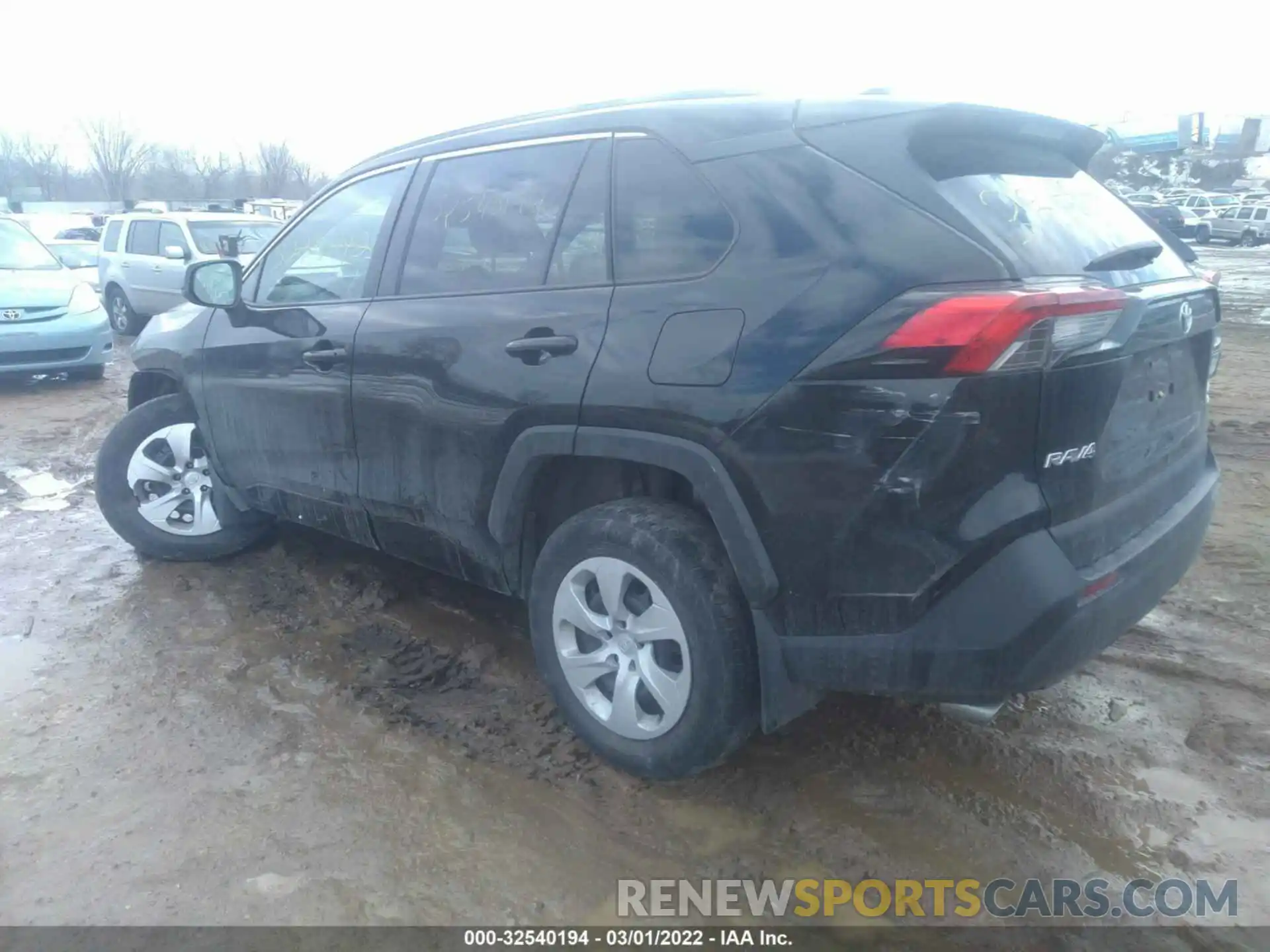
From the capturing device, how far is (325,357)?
362cm

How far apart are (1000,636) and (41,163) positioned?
2868 inches

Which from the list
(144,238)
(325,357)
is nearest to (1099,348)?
(325,357)

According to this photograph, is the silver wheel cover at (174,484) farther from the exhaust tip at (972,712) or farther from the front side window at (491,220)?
the exhaust tip at (972,712)

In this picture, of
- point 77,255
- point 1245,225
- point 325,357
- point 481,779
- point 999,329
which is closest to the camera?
point 999,329

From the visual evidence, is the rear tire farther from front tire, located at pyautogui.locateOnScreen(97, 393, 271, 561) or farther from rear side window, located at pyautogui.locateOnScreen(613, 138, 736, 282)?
rear side window, located at pyautogui.locateOnScreen(613, 138, 736, 282)

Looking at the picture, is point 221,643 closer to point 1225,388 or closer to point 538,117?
point 538,117

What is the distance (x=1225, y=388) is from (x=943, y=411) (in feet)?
24.4

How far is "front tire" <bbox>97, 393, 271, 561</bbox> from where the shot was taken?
4.68 metres

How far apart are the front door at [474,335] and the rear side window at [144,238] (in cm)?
1131

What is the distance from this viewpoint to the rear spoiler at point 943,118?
2.47 m

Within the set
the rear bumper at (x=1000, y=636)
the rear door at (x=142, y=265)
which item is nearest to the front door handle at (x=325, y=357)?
the rear bumper at (x=1000, y=636)

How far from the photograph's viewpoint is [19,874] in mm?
2592

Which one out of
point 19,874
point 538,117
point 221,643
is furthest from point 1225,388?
point 19,874

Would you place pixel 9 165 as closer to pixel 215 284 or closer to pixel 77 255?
pixel 77 255
